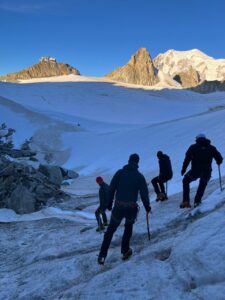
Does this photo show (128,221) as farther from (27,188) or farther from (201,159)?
(27,188)

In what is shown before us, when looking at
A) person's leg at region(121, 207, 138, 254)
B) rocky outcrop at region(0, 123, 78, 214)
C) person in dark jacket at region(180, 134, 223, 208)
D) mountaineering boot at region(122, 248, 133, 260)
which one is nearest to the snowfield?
mountaineering boot at region(122, 248, 133, 260)

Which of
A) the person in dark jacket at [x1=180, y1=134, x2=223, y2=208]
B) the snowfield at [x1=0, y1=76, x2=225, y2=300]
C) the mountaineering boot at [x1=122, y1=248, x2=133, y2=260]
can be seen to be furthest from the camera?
the person in dark jacket at [x1=180, y1=134, x2=223, y2=208]

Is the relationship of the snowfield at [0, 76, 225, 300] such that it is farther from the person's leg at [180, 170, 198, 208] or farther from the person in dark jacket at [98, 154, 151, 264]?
the person in dark jacket at [98, 154, 151, 264]

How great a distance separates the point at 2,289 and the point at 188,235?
3.82 meters

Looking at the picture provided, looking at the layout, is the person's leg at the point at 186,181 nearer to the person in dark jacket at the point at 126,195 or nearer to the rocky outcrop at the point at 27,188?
the person in dark jacket at the point at 126,195

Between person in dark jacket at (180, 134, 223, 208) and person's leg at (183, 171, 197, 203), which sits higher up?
person in dark jacket at (180, 134, 223, 208)

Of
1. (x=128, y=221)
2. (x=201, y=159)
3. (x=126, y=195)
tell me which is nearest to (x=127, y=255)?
(x=128, y=221)

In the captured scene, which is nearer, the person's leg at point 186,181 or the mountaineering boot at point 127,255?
the mountaineering boot at point 127,255

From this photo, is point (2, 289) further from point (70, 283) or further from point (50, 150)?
point (50, 150)

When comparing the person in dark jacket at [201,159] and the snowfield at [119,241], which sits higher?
the person in dark jacket at [201,159]

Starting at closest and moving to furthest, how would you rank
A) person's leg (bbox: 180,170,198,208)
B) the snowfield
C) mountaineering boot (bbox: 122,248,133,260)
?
the snowfield
mountaineering boot (bbox: 122,248,133,260)
person's leg (bbox: 180,170,198,208)

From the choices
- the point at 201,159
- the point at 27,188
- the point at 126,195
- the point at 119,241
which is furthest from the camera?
the point at 27,188

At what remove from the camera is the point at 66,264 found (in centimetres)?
960

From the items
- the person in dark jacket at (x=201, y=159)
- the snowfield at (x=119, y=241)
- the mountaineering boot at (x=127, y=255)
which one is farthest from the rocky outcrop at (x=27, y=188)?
the mountaineering boot at (x=127, y=255)
